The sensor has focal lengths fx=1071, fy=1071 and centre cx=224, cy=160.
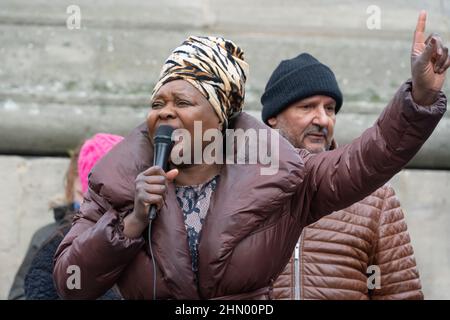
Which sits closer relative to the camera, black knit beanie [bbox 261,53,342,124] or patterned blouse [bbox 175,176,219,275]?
patterned blouse [bbox 175,176,219,275]

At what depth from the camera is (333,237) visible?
3.71m

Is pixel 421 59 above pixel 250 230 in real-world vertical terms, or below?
above

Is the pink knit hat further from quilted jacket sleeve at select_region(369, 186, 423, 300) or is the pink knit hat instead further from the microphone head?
the microphone head

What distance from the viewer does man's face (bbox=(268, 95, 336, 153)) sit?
387 centimetres

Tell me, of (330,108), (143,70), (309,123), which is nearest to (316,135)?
(309,123)

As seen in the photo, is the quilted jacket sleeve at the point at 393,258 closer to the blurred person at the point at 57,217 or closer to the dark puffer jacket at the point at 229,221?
the dark puffer jacket at the point at 229,221

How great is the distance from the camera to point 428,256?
5695 mm

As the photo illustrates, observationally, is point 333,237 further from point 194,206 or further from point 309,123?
point 194,206

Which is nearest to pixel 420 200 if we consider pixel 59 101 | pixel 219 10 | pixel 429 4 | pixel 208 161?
pixel 429 4

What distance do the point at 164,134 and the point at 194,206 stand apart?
0.87 ft

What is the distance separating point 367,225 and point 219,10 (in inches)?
93.2

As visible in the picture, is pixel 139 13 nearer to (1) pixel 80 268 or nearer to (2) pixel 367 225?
(2) pixel 367 225

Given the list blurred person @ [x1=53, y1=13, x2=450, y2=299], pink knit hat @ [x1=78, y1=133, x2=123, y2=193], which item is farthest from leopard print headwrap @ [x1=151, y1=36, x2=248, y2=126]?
pink knit hat @ [x1=78, y1=133, x2=123, y2=193]

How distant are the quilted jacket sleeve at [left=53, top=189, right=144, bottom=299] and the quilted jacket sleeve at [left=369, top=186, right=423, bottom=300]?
4.10 feet
